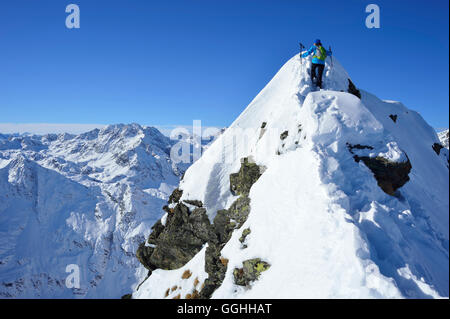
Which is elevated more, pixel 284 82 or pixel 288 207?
pixel 284 82

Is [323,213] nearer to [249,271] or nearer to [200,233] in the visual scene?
[249,271]

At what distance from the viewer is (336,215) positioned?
29.9 ft

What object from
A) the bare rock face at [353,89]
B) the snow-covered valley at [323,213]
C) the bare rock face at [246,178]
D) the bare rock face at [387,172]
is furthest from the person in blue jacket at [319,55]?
the bare rock face at [387,172]

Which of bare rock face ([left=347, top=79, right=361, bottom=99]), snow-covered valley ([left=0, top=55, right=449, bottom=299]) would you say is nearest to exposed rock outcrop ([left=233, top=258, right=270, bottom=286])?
snow-covered valley ([left=0, top=55, right=449, bottom=299])

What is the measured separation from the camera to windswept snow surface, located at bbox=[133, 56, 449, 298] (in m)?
7.67

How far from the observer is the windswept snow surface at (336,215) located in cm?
767

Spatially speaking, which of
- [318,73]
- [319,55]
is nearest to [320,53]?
[319,55]

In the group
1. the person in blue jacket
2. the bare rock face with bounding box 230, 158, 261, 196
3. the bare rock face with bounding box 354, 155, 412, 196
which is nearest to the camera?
the bare rock face with bounding box 354, 155, 412, 196

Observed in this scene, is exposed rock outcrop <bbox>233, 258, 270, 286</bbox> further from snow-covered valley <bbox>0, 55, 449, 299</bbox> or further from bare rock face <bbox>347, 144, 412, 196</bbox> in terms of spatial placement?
bare rock face <bbox>347, 144, 412, 196</bbox>

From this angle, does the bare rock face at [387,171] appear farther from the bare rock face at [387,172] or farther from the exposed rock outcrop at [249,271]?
the exposed rock outcrop at [249,271]

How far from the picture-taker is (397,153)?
12.3 meters
